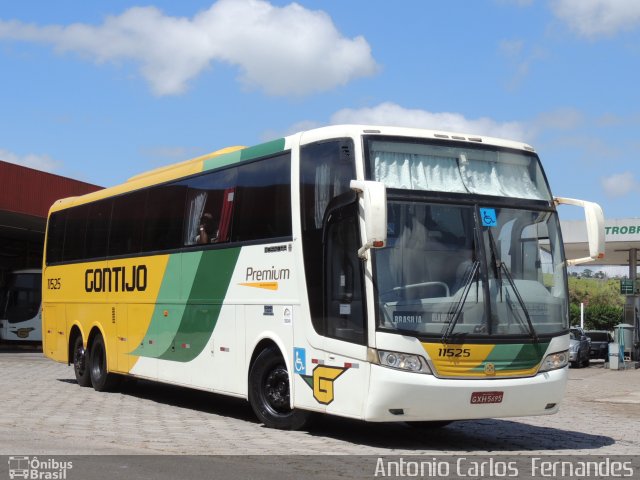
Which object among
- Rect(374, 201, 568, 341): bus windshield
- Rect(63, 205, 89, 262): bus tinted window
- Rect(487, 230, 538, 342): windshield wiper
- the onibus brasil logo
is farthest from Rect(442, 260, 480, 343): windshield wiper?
Rect(63, 205, 89, 262): bus tinted window

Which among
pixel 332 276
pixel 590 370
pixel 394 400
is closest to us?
pixel 394 400

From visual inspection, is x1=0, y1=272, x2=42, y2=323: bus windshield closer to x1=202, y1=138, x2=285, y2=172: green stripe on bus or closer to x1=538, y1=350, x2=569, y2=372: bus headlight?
x1=202, y1=138, x2=285, y2=172: green stripe on bus

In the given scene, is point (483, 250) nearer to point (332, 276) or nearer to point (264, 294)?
point (332, 276)

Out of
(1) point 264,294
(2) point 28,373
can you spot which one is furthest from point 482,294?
(2) point 28,373

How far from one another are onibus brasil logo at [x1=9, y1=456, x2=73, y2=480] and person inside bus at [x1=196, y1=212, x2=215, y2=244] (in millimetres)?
5265

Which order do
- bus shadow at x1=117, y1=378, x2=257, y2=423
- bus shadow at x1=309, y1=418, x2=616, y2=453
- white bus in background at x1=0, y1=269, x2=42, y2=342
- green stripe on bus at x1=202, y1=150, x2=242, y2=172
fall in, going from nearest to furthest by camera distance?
1. bus shadow at x1=309, y1=418, x2=616, y2=453
2. green stripe on bus at x1=202, y1=150, x2=242, y2=172
3. bus shadow at x1=117, y1=378, x2=257, y2=423
4. white bus in background at x1=0, y1=269, x2=42, y2=342

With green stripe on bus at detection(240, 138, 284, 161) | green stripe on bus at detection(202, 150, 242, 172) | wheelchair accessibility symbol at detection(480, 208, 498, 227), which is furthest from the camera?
green stripe on bus at detection(202, 150, 242, 172)

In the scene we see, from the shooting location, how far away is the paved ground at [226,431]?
33.9 ft

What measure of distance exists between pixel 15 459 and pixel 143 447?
1.59 meters

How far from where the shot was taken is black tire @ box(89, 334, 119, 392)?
58.0 feet

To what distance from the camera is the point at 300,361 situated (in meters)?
11.3

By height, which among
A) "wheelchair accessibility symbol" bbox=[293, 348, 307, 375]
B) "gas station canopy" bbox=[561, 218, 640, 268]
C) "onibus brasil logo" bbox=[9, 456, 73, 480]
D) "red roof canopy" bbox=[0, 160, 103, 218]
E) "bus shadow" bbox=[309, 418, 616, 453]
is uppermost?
"red roof canopy" bbox=[0, 160, 103, 218]

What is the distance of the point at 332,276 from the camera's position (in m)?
10.8

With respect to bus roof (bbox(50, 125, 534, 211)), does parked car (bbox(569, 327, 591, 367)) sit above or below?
below
